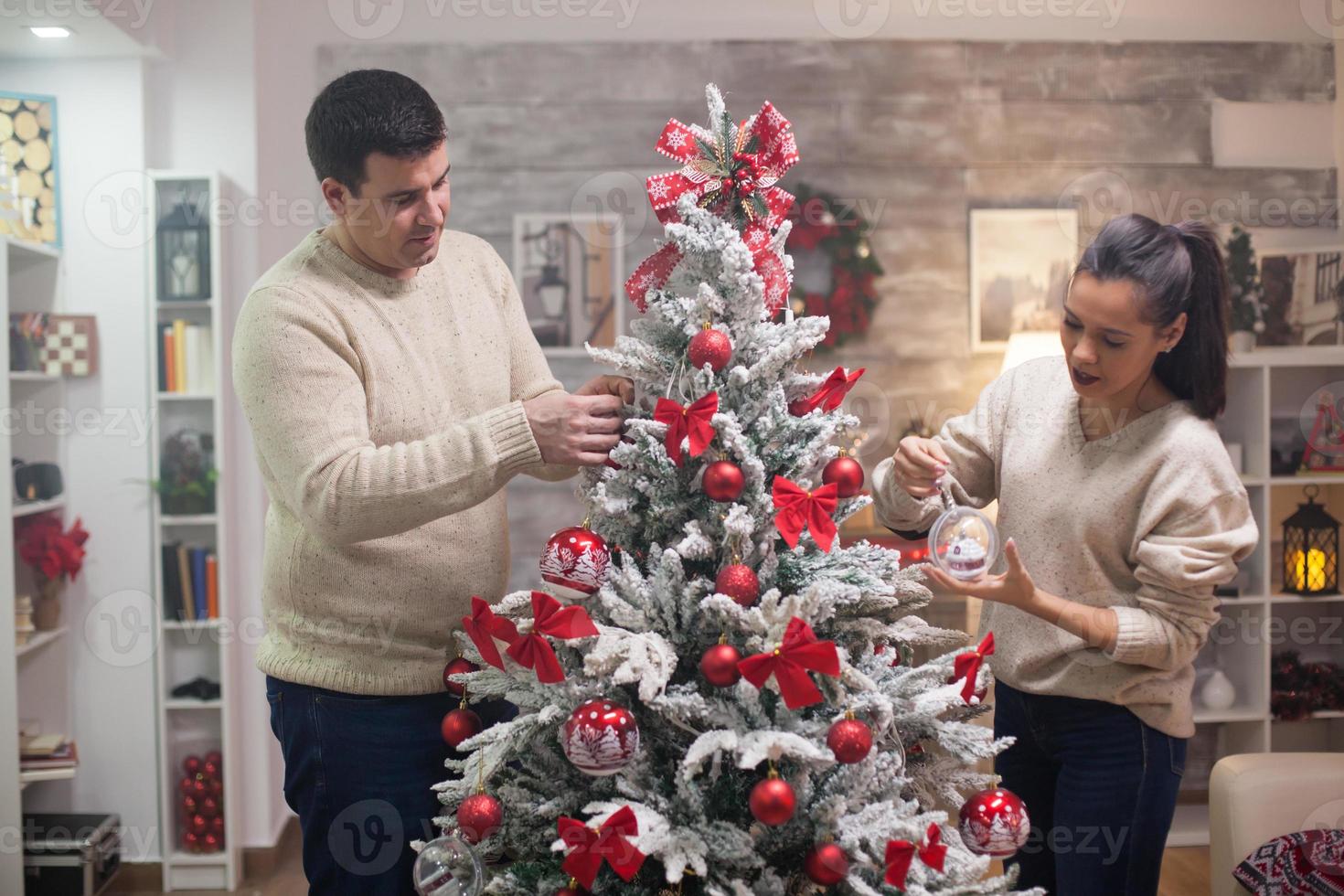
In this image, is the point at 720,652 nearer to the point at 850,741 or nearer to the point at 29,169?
the point at 850,741

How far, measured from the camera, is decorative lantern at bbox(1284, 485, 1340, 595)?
3.54m

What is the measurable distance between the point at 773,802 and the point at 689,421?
45 centimetres

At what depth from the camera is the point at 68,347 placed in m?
3.25

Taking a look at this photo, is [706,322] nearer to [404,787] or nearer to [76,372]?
[404,787]

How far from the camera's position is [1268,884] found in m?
1.88

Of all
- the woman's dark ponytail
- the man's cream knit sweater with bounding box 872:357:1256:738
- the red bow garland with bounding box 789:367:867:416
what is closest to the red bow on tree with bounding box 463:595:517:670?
the red bow garland with bounding box 789:367:867:416

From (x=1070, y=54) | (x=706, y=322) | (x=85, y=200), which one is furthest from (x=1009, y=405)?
(x=85, y=200)

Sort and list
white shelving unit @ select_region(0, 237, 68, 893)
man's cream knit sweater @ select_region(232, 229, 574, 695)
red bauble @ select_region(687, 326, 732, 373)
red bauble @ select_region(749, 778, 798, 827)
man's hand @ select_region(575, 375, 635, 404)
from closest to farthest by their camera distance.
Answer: red bauble @ select_region(749, 778, 798, 827) < red bauble @ select_region(687, 326, 732, 373) < man's cream knit sweater @ select_region(232, 229, 574, 695) < man's hand @ select_region(575, 375, 635, 404) < white shelving unit @ select_region(0, 237, 68, 893)

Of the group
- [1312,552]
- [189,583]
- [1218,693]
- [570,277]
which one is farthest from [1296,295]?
[189,583]

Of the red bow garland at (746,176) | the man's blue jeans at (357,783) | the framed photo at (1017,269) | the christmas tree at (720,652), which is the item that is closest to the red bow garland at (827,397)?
the christmas tree at (720,652)

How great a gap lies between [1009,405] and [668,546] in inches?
28.9

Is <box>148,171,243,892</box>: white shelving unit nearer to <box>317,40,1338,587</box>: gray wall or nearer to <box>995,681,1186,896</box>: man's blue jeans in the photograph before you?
<box>317,40,1338,587</box>: gray wall

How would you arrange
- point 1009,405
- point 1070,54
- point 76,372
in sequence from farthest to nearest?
point 1070,54, point 76,372, point 1009,405

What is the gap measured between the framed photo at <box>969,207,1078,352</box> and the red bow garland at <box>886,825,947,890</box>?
2.82m
